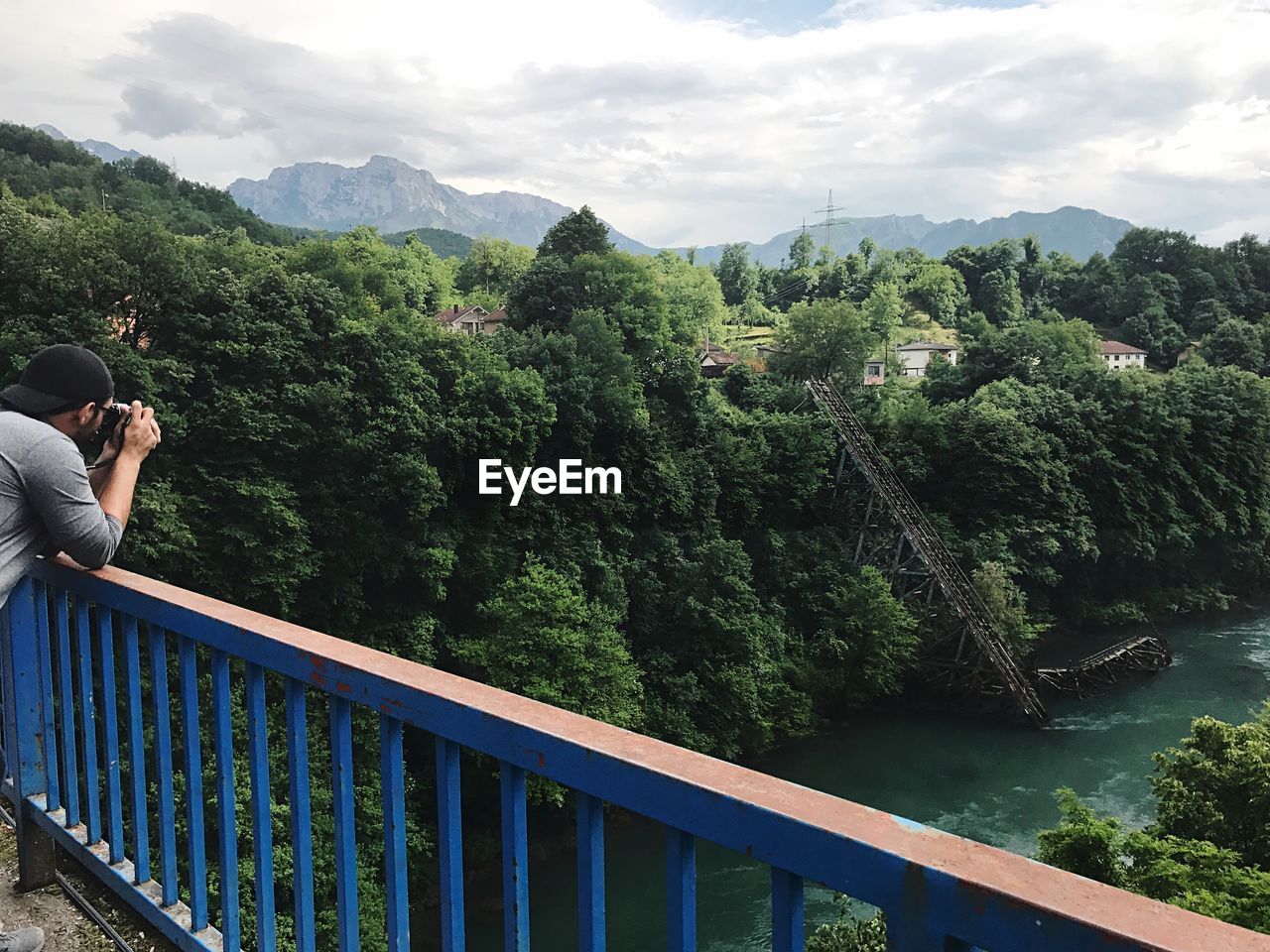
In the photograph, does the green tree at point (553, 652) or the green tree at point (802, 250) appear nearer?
the green tree at point (553, 652)

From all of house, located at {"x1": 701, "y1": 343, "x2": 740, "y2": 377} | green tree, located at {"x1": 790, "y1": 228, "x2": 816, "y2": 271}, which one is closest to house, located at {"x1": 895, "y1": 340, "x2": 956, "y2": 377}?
house, located at {"x1": 701, "y1": 343, "x2": 740, "y2": 377}

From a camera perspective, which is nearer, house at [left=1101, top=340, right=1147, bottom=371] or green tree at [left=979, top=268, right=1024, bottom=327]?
house at [left=1101, top=340, right=1147, bottom=371]

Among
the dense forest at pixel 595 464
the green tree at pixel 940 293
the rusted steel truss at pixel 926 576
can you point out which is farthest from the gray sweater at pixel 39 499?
the green tree at pixel 940 293

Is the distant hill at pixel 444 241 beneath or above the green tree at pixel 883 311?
above

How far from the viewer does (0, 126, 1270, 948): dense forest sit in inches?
603

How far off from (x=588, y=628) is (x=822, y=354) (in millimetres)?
16339

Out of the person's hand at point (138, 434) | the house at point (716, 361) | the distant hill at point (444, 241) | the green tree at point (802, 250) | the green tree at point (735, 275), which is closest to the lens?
the person's hand at point (138, 434)

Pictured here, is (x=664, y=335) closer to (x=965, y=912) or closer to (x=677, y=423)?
(x=677, y=423)

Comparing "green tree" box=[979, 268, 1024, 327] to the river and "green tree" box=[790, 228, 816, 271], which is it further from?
the river

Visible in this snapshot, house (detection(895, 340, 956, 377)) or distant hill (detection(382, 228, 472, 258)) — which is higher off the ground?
distant hill (detection(382, 228, 472, 258))

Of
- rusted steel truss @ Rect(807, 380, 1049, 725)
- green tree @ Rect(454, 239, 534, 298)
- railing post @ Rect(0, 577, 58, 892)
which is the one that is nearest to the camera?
railing post @ Rect(0, 577, 58, 892)

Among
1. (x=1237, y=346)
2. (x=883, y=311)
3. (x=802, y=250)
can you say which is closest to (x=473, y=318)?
(x=883, y=311)

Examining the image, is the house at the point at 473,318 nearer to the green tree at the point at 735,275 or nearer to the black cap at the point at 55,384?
the green tree at the point at 735,275

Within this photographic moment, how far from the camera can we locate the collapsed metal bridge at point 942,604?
2125 cm
